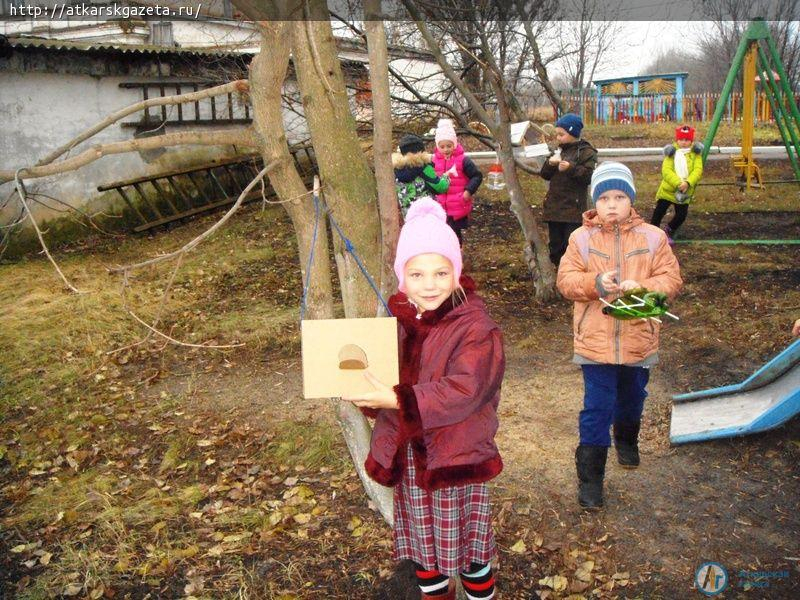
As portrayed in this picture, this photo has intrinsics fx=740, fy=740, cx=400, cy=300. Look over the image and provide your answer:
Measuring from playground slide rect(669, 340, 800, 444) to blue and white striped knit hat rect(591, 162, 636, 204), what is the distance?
1.35m

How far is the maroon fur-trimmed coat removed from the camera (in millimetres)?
2146

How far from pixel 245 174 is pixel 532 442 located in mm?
10338

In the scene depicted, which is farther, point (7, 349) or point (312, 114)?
point (7, 349)

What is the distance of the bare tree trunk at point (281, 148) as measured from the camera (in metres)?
3.04

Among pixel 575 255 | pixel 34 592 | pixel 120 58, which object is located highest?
pixel 120 58

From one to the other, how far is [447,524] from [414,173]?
419cm

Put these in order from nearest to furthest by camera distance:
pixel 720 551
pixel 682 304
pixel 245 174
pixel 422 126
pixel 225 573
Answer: pixel 720 551, pixel 225 573, pixel 682 304, pixel 422 126, pixel 245 174

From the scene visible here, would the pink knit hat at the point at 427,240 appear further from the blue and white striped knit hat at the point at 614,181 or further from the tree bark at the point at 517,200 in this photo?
the tree bark at the point at 517,200

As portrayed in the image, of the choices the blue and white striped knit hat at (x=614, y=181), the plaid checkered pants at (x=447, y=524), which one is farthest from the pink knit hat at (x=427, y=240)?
the blue and white striped knit hat at (x=614, y=181)

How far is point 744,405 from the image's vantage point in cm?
405

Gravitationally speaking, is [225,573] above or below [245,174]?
below

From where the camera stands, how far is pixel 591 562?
9.75 ft

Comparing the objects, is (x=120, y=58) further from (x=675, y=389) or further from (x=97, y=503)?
(x=675, y=389)

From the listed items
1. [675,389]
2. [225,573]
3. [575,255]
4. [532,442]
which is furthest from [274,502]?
[675,389]
